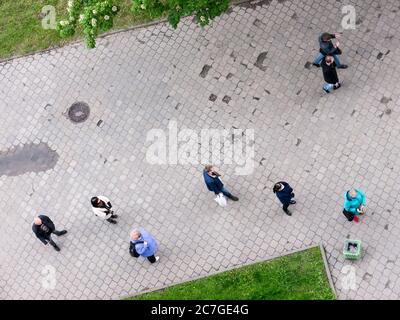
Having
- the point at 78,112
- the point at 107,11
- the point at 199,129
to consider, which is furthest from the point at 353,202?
the point at 78,112

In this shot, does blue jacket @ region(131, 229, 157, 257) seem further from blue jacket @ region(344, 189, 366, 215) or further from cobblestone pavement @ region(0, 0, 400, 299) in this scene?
blue jacket @ region(344, 189, 366, 215)

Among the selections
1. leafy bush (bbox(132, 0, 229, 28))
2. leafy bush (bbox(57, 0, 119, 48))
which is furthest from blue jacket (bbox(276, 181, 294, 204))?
leafy bush (bbox(57, 0, 119, 48))

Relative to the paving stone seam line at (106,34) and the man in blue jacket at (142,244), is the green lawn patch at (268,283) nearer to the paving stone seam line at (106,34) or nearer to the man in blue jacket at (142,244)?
the man in blue jacket at (142,244)

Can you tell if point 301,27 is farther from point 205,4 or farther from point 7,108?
point 7,108

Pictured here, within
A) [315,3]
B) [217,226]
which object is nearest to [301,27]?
[315,3]

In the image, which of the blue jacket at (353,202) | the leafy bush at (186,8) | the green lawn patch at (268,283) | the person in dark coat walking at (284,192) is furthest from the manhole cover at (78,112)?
the blue jacket at (353,202)

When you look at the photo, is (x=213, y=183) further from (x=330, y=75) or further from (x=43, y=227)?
(x=43, y=227)
